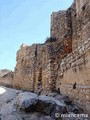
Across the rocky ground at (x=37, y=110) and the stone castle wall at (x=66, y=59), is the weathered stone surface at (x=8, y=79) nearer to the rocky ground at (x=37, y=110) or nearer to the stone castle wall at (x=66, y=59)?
the stone castle wall at (x=66, y=59)

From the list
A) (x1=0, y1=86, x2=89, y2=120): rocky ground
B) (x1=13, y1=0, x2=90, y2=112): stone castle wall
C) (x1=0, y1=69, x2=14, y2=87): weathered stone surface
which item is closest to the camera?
(x1=0, y1=86, x2=89, y2=120): rocky ground

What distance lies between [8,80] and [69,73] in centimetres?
1325

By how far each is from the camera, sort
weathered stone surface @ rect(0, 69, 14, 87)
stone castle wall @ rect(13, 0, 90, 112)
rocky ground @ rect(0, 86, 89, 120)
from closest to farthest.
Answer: rocky ground @ rect(0, 86, 89, 120), stone castle wall @ rect(13, 0, 90, 112), weathered stone surface @ rect(0, 69, 14, 87)

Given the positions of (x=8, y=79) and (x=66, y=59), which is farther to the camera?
(x=8, y=79)

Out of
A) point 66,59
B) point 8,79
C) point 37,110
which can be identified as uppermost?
point 66,59

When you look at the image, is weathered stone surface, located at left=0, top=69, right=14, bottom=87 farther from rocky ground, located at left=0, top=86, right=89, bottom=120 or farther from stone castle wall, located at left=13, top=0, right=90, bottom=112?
rocky ground, located at left=0, top=86, right=89, bottom=120

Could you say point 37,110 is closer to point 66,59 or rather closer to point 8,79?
point 66,59

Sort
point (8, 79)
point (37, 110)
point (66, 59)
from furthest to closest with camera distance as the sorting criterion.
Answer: point (8, 79), point (66, 59), point (37, 110)

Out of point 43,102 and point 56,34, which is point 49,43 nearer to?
point 56,34

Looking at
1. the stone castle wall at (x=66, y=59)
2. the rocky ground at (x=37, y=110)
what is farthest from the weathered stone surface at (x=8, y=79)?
the rocky ground at (x=37, y=110)

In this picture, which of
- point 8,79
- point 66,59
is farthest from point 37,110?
point 8,79

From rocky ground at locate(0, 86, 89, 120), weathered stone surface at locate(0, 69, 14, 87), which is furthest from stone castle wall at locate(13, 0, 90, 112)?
weathered stone surface at locate(0, 69, 14, 87)

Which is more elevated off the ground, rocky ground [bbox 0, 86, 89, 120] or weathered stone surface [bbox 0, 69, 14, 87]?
weathered stone surface [bbox 0, 69, 14, 87]

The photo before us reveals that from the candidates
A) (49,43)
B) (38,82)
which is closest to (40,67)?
(38,82)
